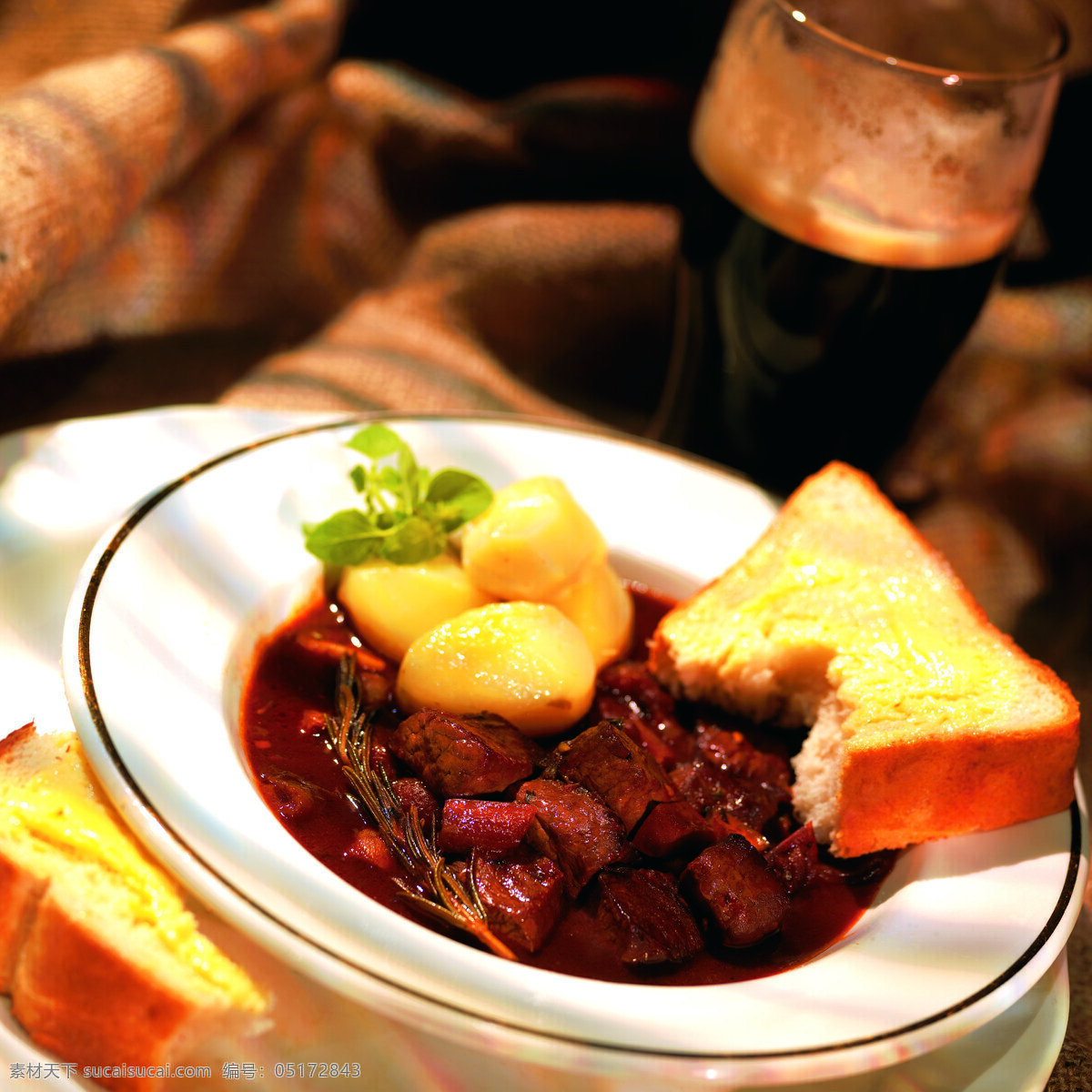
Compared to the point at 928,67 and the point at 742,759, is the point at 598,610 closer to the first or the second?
the point at 742,759

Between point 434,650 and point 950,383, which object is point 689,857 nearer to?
point 434,650

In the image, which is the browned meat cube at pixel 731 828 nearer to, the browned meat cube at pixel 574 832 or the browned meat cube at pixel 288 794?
the browned meat cube at pixel 574 832

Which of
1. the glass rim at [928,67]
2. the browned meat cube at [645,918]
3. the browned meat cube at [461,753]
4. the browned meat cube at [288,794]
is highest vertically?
the glass rim at [928,67]

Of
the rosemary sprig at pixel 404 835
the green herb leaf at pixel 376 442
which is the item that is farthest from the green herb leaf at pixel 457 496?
the rosemary sprig at pixel 404 835

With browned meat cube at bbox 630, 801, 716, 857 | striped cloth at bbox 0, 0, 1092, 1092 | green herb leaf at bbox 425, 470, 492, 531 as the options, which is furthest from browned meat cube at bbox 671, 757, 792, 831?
striped cloth at bbox 0, 0, 1092, 1092

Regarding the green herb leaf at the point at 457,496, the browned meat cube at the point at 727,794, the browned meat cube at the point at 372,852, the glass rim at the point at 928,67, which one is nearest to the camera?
the browned meat cube at the point at 372,852
